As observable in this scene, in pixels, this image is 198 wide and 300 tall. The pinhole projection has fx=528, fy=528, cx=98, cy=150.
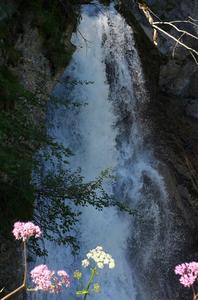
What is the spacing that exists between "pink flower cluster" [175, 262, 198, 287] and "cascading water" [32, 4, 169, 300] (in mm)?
5156

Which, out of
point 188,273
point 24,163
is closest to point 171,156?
point 24,163

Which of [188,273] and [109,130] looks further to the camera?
[109,130]

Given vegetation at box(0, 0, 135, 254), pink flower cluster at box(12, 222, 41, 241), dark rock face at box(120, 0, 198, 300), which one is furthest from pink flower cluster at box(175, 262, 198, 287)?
dark rock face at box(120, 0, 198, 300)

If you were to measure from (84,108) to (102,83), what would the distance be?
2.15 ft

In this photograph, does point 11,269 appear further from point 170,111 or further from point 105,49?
point 170,111

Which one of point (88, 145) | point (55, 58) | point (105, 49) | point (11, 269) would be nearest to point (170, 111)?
point (105, 49)

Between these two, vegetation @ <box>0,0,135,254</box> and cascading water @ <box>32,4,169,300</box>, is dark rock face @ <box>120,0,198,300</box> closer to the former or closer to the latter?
cascading water @ <box>32,4,169,300</box>

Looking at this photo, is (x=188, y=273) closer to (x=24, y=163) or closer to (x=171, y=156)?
(x=24, y=163)

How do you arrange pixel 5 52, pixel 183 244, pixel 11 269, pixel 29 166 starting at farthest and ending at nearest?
pixel 183 244 < pixel 5 52 < pixel 11 269 < pixel 29 166

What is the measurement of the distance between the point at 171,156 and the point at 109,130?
164 cm

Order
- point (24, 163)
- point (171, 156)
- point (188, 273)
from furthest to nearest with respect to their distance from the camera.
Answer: point (171, 156), point (24, 163), point (188, 273)

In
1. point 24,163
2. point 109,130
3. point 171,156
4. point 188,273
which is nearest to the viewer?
point 188,273

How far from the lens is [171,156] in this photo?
389 inches

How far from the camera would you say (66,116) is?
27.3ft
